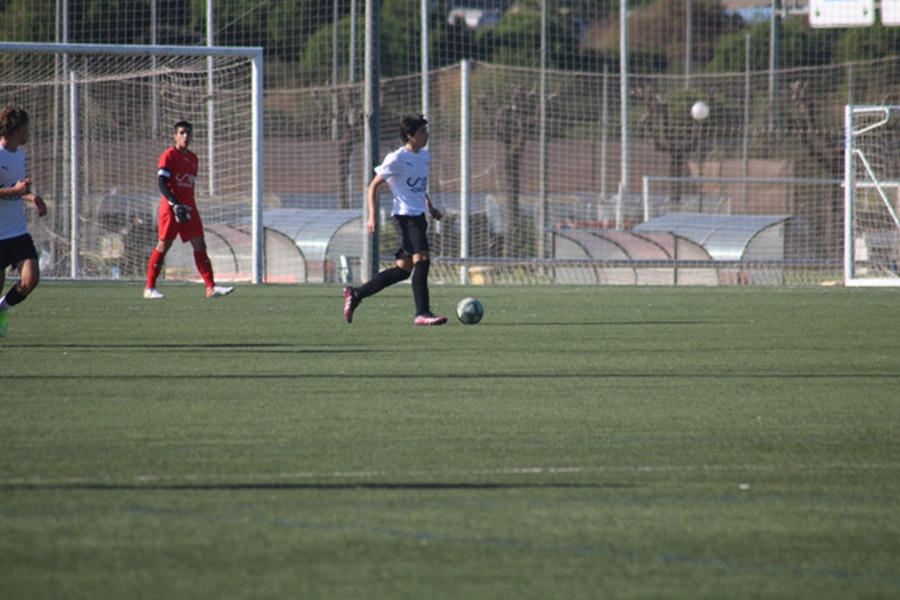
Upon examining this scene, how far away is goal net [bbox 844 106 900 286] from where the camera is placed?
21859 mm

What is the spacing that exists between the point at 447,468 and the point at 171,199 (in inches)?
448

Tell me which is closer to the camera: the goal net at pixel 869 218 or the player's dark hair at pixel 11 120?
the player's dark hair at pixel 11 120

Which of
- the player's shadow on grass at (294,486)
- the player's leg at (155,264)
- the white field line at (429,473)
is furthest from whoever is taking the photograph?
the player's leg at (155,264)

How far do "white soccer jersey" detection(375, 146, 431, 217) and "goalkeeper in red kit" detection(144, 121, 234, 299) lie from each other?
3860 mm

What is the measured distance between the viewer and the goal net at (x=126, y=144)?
24.1 meters

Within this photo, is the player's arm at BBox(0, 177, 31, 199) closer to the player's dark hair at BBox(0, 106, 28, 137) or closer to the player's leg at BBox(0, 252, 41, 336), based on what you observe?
the player's dark hair at BBox(0, 106, 28, 137)

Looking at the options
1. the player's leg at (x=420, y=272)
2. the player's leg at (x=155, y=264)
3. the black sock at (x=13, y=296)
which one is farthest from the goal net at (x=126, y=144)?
the black sock at (x=13, y=296)

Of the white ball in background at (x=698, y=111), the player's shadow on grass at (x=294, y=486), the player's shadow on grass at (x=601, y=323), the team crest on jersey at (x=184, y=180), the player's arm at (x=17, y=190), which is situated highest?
the white ball in background at (x=698, y=111)

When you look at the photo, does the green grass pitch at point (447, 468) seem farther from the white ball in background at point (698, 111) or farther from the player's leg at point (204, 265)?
the white ball in background at point (698, 111)

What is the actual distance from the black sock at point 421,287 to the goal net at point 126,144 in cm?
908

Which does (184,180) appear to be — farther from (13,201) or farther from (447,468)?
(447,468)

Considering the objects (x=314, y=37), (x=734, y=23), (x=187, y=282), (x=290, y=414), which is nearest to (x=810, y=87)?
(x=314, y=37)

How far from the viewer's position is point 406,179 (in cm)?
1316

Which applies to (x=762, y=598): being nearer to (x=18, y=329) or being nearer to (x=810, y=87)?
(x=18, y=329)
